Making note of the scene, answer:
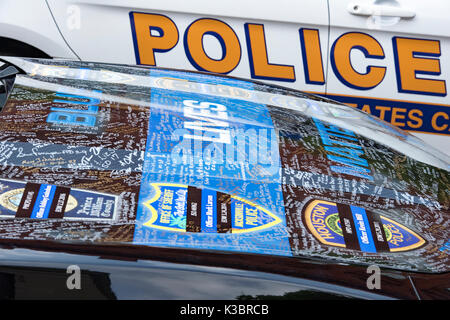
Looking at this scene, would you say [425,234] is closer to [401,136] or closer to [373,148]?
[373,148]

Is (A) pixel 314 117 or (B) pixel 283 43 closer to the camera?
(A) pixel 314 117

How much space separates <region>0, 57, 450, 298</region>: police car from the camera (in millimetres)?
1317

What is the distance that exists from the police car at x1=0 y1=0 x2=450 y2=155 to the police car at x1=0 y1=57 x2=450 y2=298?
1486 mm

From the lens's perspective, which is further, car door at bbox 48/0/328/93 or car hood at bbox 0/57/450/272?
car door at bbox 48/0/328/93

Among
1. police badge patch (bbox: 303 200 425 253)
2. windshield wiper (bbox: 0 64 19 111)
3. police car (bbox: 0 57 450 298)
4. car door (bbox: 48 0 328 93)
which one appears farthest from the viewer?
car door (bbox: 48 0 328 93)

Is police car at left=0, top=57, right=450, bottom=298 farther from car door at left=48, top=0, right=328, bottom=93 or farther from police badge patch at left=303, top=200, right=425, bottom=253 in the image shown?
car door at left=48, top=0, right=328, bottom=93

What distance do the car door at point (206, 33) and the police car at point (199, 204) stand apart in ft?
4.86

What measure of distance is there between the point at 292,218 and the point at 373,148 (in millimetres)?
650

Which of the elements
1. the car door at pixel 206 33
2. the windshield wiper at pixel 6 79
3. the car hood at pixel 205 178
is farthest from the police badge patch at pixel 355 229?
the car door at pixel 206 33

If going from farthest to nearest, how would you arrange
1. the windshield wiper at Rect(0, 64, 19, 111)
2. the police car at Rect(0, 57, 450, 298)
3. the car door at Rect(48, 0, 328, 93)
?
the car door at Rect(48, 0, 328, 93)
the windshield wiper at Rect(0, 64, 19, 111)
the police car at Rect(0, 57, 450, 298)

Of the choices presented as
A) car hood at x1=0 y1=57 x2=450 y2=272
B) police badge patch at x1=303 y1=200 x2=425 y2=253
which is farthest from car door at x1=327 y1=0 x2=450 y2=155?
police badge patch at x1=303 y1=200 x2=425 y2=253

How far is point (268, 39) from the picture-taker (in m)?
3.53
